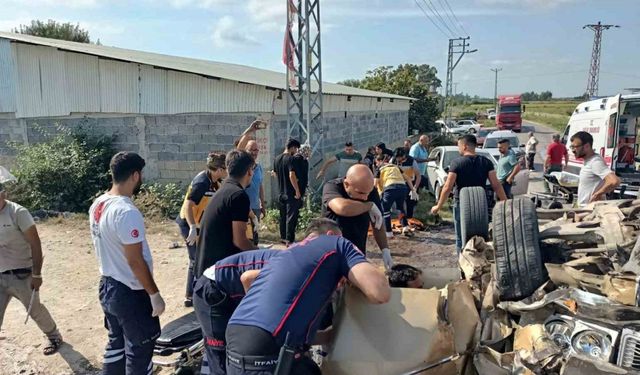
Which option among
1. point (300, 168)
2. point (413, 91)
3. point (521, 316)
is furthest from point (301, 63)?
point (413, 91)

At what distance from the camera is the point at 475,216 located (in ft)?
15.1

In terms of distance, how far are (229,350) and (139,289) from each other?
1.15 metres

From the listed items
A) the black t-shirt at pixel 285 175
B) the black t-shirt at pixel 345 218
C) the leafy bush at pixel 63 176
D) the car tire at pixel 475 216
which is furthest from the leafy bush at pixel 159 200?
the car tire at pixel 475 216

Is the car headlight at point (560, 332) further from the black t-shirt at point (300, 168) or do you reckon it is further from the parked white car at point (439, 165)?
the parked white car at point (439, 165)

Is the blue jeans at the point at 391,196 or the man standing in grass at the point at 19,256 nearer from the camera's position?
the man standing in grass at the point at 19,256

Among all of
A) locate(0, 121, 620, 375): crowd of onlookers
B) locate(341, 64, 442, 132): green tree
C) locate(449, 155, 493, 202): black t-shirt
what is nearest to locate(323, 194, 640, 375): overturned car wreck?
locate(0, 121, 620, 375): crowd of onlookers

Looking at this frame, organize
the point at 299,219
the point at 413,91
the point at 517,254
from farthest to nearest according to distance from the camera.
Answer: the point at 413,91 → the point at 299,219 → the point at 517,254

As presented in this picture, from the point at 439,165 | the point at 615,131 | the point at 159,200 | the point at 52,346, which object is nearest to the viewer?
the point at 52,346

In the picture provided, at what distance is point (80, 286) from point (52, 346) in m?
1.91

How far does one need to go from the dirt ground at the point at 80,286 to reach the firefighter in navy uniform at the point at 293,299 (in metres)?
2.59

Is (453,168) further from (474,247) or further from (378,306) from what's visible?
(378,306)

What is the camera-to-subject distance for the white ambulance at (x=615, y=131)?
9250 millimetres

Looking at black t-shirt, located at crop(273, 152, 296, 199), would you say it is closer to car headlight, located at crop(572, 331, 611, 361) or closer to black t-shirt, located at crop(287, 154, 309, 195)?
black t-shirt, located at crop(287, 154, 309, 195)

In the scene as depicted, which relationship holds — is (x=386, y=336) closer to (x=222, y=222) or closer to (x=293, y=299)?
(x=293, y=299)
